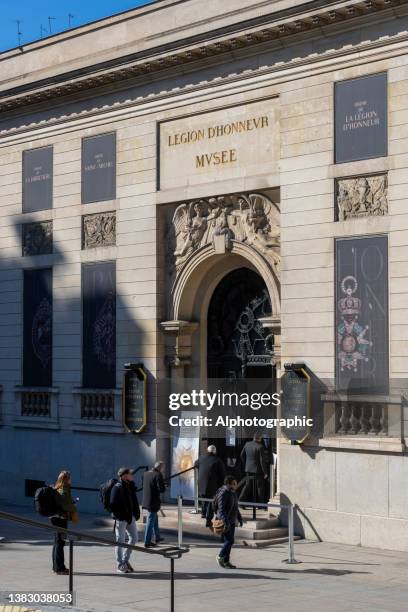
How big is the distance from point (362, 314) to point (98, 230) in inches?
341

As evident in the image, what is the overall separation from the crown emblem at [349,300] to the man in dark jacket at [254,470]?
11.3 ft

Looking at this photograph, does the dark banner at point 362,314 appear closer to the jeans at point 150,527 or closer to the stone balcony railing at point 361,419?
the stone balcony railing at point 361,419

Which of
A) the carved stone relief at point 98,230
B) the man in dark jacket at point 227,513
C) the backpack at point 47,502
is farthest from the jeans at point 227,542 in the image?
the carved stone relief at point 98,230

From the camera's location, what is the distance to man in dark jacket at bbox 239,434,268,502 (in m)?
25.4

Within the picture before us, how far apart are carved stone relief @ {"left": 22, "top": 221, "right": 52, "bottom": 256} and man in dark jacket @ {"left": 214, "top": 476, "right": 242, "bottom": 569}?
12261 millimetres

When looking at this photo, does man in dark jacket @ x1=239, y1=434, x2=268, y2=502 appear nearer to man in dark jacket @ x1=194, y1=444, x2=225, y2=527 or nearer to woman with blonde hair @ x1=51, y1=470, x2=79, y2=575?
man in dark jacket @ x1=194, y1=444, x2=225, y2=527

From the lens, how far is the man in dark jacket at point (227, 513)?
68.8 ft

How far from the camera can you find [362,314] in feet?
79.0

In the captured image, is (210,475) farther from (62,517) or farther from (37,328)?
(37,328)

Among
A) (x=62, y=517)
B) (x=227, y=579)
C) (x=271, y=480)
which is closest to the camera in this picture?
(x=227, y=579)

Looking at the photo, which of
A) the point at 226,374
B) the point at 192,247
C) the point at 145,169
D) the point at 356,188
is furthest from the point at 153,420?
the point at 356,188

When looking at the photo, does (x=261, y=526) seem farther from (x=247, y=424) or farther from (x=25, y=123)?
(x=25, y=123)

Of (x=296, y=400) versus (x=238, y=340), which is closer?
(x=296, y=400)

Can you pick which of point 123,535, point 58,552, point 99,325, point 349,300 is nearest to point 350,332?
point 349,300
